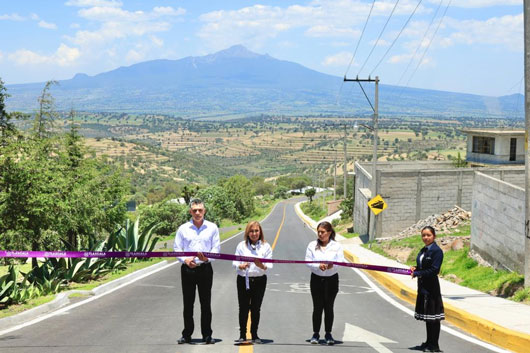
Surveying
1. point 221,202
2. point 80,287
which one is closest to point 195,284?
point 80,287

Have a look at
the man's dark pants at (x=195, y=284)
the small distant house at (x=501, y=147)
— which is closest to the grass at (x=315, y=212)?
the small distant house at (x=501, y=147)

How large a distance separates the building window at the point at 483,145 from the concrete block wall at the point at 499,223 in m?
40.1

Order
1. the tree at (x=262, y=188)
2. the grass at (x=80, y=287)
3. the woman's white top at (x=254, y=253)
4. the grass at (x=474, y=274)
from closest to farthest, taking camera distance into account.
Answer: the woman's white top at (x=254, y=253) → the grass at (x=80, y=287) → the grass at (x=474, y=274) → the tree at (x=262, y=188)

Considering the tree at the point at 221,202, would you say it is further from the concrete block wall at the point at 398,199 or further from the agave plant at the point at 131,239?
the agave plant at the point at 131,239

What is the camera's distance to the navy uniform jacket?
27.8 feet

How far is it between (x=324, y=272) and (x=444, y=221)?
24.6m

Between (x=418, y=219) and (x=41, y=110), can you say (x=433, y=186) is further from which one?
(x=41, y=110)

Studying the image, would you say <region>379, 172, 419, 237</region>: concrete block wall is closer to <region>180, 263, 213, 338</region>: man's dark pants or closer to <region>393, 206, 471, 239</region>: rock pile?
<region>393, 206, 471, 239</region>: rock pile

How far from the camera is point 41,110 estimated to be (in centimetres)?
3597

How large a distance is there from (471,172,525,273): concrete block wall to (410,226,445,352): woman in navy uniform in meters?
7.26

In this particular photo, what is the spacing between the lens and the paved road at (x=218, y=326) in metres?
8.60

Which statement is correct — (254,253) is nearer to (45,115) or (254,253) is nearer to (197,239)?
(197,239)

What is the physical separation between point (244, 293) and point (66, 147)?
27.8 metres

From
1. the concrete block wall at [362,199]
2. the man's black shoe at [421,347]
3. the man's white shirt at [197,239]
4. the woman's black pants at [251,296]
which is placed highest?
the man's white shirt at [197,239]
